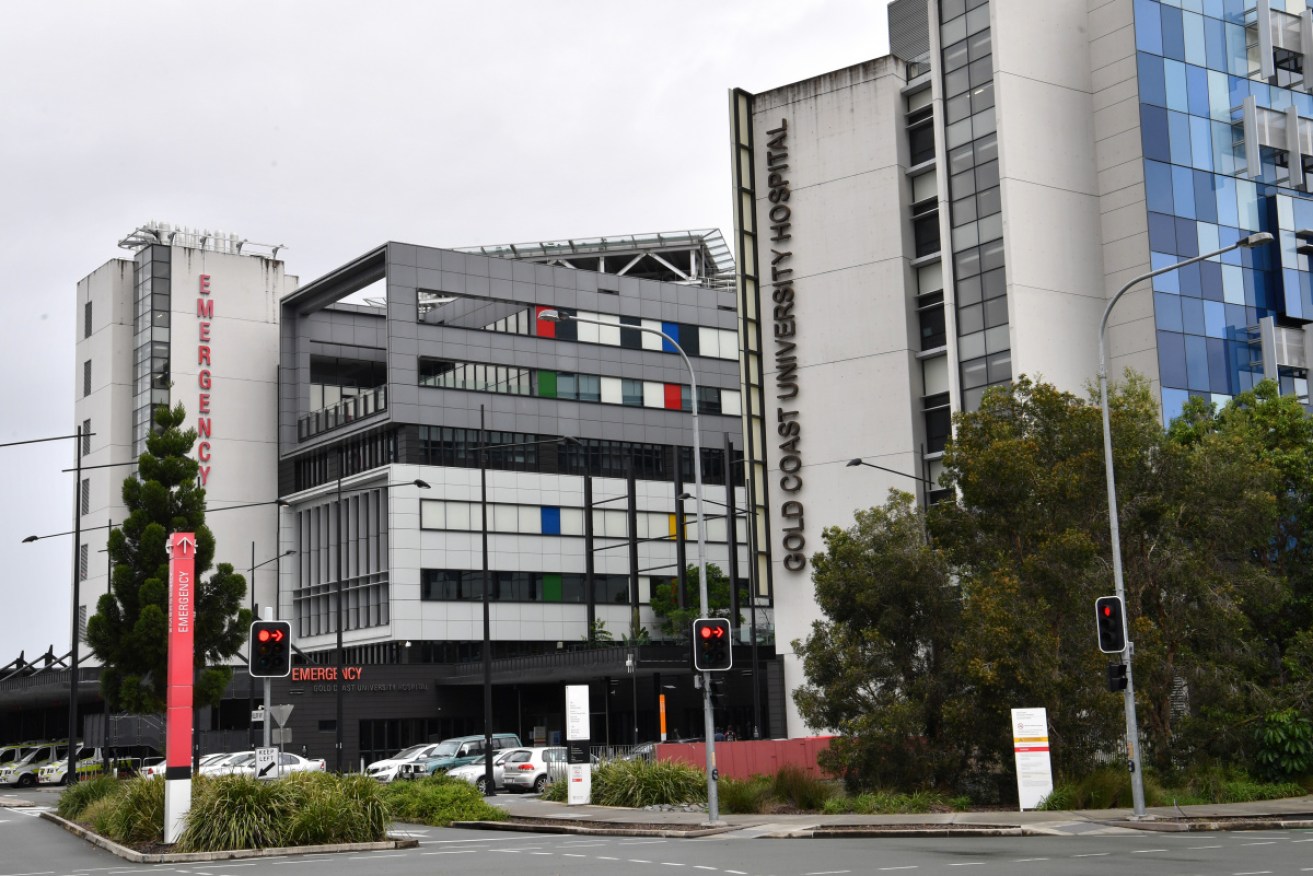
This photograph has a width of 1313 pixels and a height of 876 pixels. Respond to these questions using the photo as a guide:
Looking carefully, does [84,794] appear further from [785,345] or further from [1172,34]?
[1172,34]

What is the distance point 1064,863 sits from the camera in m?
20.4

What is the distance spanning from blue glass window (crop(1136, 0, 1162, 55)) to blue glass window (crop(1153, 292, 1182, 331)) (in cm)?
929

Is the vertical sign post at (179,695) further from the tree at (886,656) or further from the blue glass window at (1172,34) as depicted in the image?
the blue glass window at (1172,34)

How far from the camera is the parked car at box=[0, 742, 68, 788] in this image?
69312mm

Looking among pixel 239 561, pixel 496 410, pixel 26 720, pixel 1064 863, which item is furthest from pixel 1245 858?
pixel 26 720

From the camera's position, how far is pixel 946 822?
28.4m

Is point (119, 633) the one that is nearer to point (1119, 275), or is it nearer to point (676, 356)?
point (1119, 275)

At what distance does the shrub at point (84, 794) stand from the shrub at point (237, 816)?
11.7 meters

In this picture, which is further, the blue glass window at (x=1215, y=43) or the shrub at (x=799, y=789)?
the blue glass window at (x=1215, y=43)

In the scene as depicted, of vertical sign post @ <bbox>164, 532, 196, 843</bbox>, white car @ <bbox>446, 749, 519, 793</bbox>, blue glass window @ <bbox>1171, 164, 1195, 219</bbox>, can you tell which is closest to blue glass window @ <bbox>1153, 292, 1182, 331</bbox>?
blue glass window @ <bbox>1171, 164, 1195, 219</bbox>

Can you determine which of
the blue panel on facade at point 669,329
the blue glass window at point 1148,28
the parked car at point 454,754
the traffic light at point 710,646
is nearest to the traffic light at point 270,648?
the traffic light at point 710,646

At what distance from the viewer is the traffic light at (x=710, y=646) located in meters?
29.8

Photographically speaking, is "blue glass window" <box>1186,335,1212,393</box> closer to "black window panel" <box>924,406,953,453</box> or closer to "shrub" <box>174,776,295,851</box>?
"black window panel" <box>924,406,953,453</box>

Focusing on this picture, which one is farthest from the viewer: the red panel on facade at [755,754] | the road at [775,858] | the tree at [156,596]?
the tree at [156,596]
